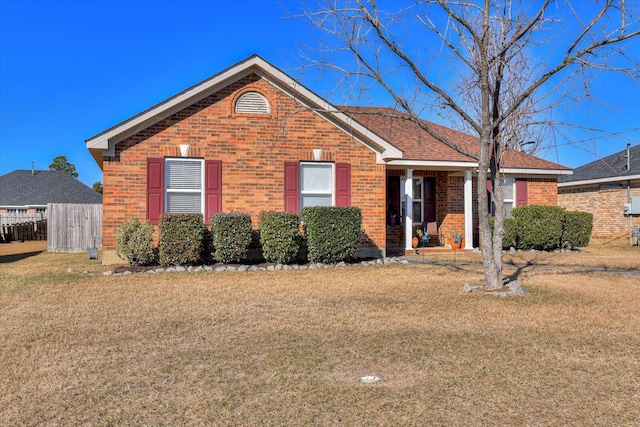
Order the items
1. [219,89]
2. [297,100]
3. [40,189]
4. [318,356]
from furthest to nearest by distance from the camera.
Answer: [40,189], [297,100], [219,89], [318,356]

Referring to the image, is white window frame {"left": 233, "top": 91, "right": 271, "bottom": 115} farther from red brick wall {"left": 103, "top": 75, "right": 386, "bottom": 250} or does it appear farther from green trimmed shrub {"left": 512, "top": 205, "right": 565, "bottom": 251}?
green trimmed shrub {"left": 512, "top": 205, "right": 565, "bottom": 251}

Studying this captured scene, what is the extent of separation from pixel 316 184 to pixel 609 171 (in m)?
16.7

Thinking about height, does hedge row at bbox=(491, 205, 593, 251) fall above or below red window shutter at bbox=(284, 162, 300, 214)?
below

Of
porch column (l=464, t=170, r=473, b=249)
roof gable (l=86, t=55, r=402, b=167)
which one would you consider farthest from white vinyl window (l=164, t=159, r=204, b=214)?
porch column (l=464, t=170, r=473, b=249)

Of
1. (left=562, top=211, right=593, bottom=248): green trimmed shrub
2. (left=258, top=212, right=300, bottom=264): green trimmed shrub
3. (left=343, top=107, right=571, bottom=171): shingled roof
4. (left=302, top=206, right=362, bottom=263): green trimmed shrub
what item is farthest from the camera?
(left=562, top=211, right=593, bottom=248): green trimmed shrub

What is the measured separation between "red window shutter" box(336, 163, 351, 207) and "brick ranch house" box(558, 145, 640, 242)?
13138 mm

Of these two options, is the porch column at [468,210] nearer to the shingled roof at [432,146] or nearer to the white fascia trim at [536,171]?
the shingled roof at [432,146]

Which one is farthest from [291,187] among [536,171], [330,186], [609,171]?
[609,171]

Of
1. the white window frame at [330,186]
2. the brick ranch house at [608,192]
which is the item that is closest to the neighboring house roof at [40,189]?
the white window frame at [330,186]

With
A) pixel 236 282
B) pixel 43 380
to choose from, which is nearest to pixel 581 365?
pixel 43 380

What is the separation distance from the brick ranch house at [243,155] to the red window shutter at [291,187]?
0.09ft

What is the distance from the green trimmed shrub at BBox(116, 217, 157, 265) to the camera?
1108cm

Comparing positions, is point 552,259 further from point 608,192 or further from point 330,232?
point 608,192

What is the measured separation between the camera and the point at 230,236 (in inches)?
442
